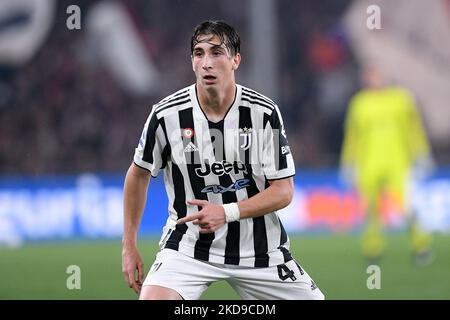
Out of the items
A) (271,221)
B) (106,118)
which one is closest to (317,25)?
(106,118)

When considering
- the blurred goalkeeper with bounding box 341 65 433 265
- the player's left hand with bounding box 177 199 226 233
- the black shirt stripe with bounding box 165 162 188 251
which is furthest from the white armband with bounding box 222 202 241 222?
the blurred goalkeeper with bounding box 341 65 433 265

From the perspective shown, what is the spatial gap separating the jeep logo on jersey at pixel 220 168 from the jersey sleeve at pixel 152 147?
21 cm

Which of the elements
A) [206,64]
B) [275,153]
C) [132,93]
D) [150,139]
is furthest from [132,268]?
[132,93]

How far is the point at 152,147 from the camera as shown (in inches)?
199

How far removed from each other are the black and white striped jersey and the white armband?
28cm

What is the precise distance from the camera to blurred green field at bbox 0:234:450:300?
860cm

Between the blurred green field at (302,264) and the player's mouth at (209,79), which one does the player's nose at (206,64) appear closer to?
the player's mouth at (209,79)

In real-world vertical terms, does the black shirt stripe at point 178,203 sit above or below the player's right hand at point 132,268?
above

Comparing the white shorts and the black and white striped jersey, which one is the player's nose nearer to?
the black and white striped jersey

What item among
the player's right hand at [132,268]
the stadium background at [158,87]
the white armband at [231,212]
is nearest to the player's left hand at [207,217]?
the white armband at [231,212]

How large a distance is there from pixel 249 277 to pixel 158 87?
12.0m

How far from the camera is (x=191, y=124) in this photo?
200 inches

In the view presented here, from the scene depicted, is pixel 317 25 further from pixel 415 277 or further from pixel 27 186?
pixel 415 277

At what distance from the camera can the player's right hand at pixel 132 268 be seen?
4902 mm
